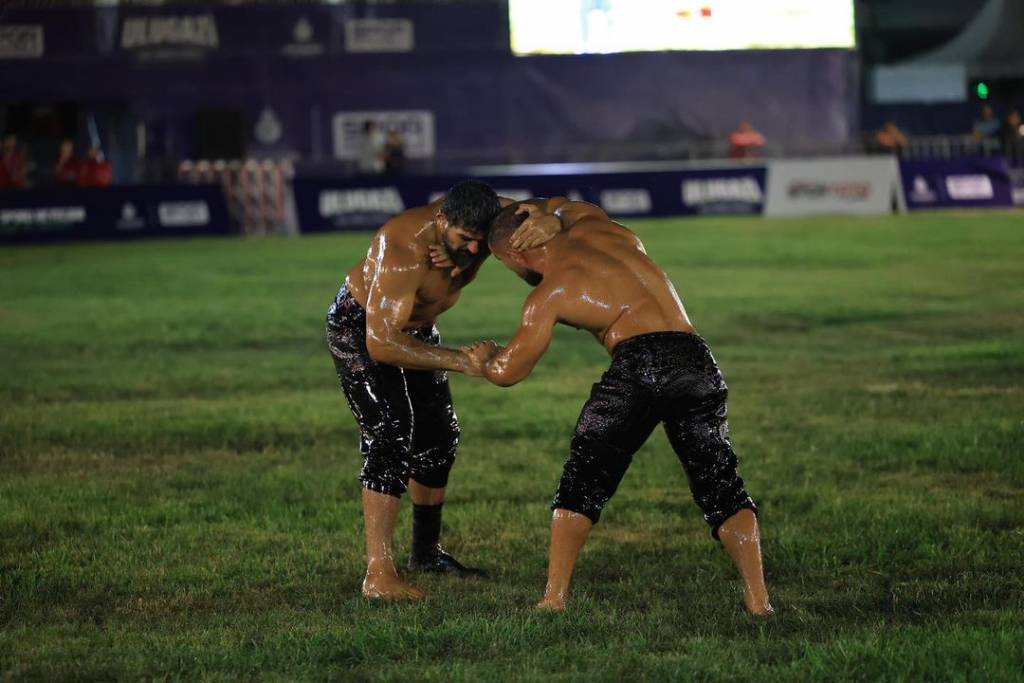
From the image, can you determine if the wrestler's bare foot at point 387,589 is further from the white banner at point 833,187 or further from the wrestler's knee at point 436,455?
the white banner at point 833,187

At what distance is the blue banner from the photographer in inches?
1239

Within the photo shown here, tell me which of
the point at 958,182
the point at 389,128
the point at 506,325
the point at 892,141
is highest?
the point at 389,128

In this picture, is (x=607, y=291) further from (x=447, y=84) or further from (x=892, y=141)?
(x=447, y=84)

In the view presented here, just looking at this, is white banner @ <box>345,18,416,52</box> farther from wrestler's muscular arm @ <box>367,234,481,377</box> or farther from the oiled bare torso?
wrestler's muscular arm @ <box>367,234,481,377</box>

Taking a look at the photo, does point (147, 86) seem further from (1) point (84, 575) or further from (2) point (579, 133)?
(1) point (84, 575)

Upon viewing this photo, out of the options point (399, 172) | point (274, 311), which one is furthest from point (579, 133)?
point (274, 311)

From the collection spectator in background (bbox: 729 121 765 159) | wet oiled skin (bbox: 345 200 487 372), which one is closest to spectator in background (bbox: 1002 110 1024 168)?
spectator in background (bbox: 729 121 765 159)

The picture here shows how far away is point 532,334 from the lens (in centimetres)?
614

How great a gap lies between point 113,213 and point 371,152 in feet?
23.9

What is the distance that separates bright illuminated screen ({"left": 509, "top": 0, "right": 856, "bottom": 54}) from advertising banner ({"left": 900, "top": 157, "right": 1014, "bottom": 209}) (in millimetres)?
8153

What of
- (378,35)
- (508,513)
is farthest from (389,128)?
(508,513)

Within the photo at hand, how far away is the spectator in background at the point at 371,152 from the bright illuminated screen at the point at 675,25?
4631mm

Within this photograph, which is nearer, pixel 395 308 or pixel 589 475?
pixel 589 475

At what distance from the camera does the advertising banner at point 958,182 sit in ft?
108
